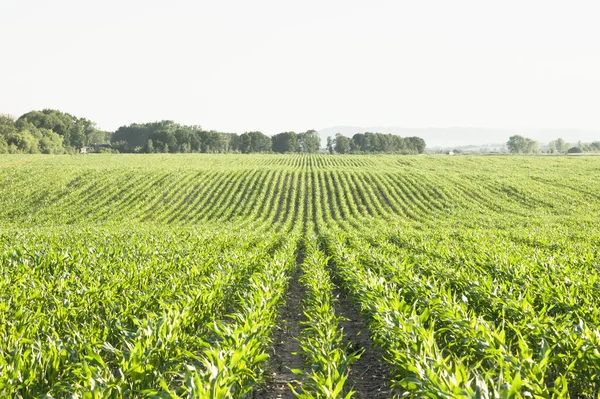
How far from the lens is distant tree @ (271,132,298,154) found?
156 meters

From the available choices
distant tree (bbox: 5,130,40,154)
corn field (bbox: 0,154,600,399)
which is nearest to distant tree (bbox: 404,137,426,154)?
distant tree (bbox: 5,130,40,154)

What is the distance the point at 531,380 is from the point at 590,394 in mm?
1352

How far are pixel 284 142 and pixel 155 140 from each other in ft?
154

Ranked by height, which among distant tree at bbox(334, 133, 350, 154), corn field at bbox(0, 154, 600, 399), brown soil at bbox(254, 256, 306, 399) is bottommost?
brown soil at bbox(254, 256, 306, 399)

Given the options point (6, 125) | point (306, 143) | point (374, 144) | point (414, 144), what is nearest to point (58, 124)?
point (6, 125)

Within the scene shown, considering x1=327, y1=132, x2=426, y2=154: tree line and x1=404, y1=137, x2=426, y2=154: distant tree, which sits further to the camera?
x1=404, y1=137, x2=426, y2=154: distant tree

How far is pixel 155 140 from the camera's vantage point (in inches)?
5108

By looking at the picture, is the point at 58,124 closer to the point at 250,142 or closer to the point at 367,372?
the point at 250,142

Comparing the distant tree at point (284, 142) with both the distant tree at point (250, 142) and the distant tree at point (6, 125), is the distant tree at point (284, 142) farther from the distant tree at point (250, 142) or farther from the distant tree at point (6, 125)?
the distant tree at point (6, 125)

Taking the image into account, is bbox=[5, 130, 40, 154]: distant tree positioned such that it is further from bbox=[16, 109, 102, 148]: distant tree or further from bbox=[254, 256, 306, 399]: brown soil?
bbox=[254, 256, 306, 399]: brown soil

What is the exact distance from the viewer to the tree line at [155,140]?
10775cm

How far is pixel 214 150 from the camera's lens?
14175 cm

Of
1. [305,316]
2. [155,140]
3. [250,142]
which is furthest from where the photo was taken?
[250,142]

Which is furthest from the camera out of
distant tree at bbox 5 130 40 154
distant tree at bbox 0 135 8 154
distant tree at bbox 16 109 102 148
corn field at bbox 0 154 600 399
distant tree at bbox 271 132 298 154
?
distant tree at bbox 271 132 298 154
